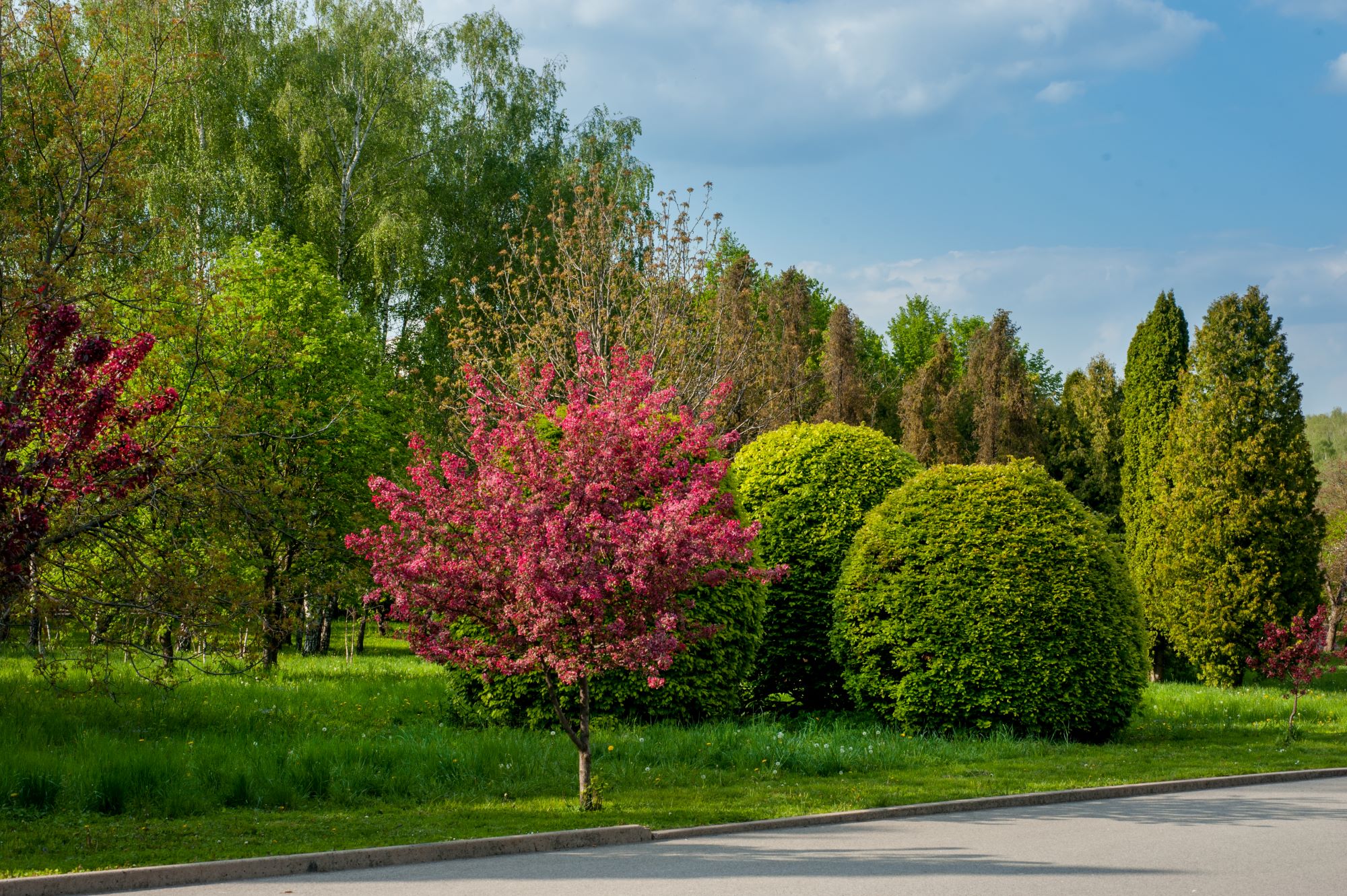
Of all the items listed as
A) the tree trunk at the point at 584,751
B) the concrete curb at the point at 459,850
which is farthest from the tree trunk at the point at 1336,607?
the tree trunk at the point at 584,751

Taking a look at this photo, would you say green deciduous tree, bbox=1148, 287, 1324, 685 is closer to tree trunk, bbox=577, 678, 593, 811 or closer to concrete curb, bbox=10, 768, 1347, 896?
concrete curb, bbox=10, 768, 1347, 896

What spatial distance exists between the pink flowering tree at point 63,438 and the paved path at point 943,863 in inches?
156

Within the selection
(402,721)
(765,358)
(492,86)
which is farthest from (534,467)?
(492,86)

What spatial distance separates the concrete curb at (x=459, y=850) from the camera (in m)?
6.65

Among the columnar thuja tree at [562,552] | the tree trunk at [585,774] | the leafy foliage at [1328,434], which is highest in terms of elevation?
the leafy foliage at [1328,434]

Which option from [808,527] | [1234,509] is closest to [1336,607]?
[1234,509]

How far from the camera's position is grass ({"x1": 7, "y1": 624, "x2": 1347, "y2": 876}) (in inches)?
325

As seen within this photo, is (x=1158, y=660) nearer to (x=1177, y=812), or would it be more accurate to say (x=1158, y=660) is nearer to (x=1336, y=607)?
(x=1336, y=607)

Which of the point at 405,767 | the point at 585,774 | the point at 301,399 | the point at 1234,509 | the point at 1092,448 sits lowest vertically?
the point at 405,767

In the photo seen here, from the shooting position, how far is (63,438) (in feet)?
34.6

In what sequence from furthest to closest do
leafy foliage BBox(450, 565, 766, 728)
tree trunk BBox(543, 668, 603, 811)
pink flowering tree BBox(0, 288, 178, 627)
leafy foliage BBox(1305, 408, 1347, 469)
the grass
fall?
leafy foliage BBox(1305, 408, 1347, 469) < leafy foliage BBox(450, 565, 766, 728) < tree trunk BBox(543, 668, 603, 811) < pink flowering tree BBox(0, 288, 178, 627) < the grass

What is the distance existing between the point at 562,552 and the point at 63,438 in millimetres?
5342

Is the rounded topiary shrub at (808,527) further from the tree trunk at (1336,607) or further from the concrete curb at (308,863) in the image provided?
the tree trunk at (1336,607)

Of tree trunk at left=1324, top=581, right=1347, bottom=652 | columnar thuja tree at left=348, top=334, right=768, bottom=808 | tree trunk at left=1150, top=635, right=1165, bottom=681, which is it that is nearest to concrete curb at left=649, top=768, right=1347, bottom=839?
columnar thuja tree at left=348, top=334, right=768, bottom=808
